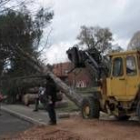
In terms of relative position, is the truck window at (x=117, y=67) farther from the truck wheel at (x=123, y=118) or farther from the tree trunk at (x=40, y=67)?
the tree trunk at (x=40, y=67)

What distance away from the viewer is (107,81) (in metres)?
21.3

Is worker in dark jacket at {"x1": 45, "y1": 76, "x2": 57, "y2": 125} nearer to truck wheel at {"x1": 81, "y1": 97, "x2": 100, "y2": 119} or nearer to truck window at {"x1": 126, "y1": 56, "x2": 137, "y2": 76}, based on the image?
truck wheel at {"x1": 81, "y1": 97, "x2": 100, "y2": 119}

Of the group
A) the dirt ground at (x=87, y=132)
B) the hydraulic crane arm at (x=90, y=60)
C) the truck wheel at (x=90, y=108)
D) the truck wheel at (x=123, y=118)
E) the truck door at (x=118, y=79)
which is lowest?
the dirt ground at (x=87, y=132)

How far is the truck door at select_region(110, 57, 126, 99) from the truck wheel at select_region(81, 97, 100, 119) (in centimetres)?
159

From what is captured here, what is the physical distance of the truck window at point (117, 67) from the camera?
20.5 m

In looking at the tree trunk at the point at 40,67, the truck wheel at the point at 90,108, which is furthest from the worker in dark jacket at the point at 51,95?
the tree trunk at the point at 40,67

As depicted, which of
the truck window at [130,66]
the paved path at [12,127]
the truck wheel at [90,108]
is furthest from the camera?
the truck wheel at [90,108]

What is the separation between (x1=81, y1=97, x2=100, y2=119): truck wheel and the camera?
73.4 feet

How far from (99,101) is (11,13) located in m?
15.8

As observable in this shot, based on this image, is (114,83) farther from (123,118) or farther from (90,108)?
(90,108)

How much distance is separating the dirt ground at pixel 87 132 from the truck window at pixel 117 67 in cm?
191

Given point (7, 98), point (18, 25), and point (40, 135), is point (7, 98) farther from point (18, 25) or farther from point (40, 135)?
point (40, 135)

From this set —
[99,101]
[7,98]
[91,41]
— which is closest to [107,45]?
[91,41]

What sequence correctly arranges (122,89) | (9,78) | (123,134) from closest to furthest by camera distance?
(123,134), (122,89), (9,78)
